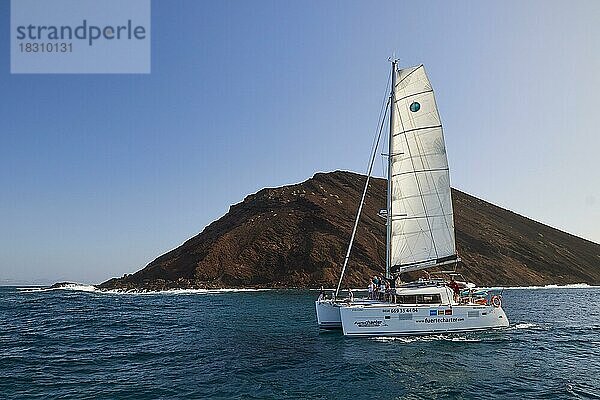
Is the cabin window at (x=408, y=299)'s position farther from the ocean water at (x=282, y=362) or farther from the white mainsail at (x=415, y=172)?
the white mainsail at (x=415, y=172)

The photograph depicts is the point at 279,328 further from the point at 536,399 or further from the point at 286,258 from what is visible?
the point at 286,258

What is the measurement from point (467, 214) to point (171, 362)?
154 meters

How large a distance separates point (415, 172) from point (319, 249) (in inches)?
3175

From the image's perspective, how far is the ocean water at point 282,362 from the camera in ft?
69.1

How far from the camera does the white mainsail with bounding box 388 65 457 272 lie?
36.1m

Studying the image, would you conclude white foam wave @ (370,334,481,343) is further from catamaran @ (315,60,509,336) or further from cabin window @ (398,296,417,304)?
catamaran @ (315,60,509,336)

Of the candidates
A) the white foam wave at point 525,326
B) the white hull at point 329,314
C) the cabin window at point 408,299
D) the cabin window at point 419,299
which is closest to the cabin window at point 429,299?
the cabin window at point 419,299

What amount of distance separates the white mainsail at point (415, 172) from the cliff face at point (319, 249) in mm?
69887

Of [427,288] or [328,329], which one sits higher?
[427,288]

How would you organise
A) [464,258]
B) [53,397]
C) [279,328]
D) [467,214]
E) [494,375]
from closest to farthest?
1. [53,397]
2. [494,375]
3. [279,328]
4. [464,258]
5. [467,214]

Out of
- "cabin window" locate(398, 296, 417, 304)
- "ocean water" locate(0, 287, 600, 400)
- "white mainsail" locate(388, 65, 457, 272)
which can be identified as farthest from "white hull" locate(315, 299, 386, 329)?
"white mainsail" locate(388, 65, 457, 272)

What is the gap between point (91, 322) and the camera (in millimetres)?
44312

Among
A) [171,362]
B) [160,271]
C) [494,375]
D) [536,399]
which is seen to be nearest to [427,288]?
[494,375]

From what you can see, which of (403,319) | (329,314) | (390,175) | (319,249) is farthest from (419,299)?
(319,249)
